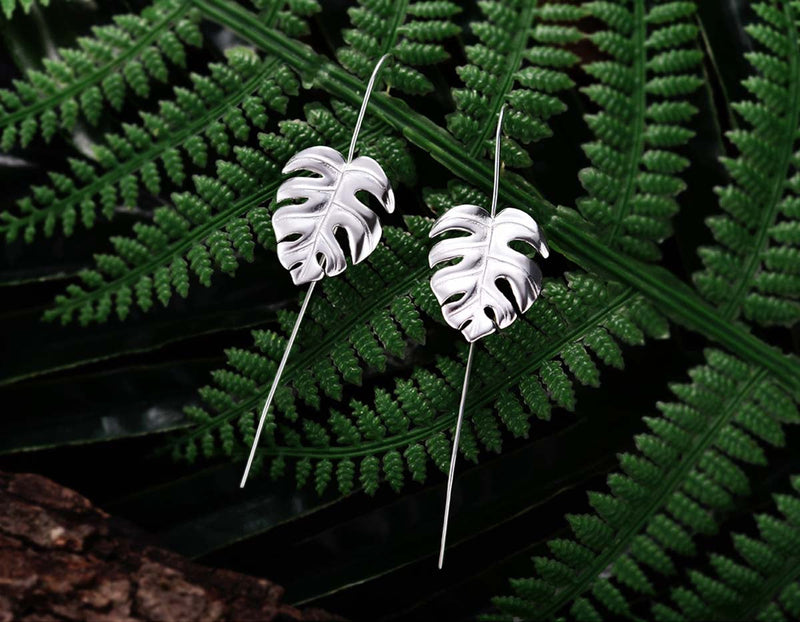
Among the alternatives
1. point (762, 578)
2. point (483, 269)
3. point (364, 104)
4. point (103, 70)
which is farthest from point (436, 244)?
point (762, 578)

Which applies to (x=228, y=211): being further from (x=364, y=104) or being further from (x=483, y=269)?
(x=483, y=269)

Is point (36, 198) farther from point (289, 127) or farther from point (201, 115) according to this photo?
point (289, 127)

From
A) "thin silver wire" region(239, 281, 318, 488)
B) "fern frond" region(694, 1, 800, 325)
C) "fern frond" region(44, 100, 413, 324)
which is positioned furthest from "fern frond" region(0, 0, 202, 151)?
"fern frond" region(694, 1, 800, 325)

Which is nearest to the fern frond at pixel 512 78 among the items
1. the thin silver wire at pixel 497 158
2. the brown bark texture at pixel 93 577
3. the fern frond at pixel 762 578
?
the thin silver wire at pixel 497 158

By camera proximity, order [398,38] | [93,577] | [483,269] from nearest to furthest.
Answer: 1. [93,577]
2. [483,269]
3. [398,38]

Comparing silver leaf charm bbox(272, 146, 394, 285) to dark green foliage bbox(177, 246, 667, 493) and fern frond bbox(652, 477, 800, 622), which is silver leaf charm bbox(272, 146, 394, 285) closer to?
dark green foliage bbox(177, 246, 667, 493)

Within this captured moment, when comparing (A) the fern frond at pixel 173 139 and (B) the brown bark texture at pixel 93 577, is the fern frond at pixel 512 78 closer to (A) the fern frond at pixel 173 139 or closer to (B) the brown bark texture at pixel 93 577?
(A) the fern frond at pixel 173 139
